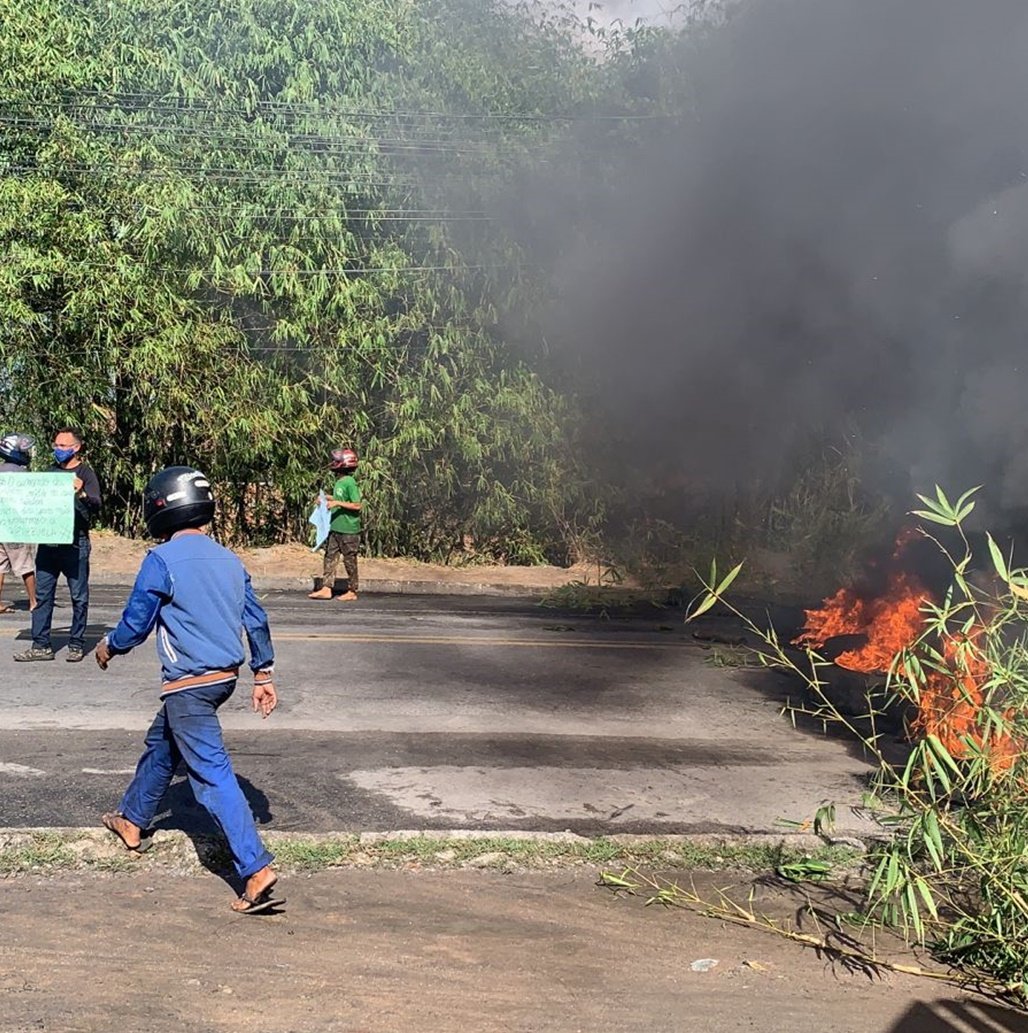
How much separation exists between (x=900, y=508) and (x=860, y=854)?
6322 mm

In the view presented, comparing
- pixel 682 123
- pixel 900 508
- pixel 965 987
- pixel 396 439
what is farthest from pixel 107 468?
pixel 965 987

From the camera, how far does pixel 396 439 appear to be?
18172 millimetres

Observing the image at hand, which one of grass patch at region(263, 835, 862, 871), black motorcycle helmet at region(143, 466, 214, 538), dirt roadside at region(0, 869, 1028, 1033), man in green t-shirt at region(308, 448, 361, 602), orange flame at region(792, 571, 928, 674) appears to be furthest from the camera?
man in green t-shirt at region(308, 448, 361, 602)

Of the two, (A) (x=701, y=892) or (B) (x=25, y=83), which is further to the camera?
(B) (x=25, y=83)

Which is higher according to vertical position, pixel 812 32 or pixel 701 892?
pixel 812 32

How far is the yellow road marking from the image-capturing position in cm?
1089

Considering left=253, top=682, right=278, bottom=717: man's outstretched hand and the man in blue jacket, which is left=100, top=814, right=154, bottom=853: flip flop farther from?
left=253, top=682, right=278, bottom=717: man's outstretched hand

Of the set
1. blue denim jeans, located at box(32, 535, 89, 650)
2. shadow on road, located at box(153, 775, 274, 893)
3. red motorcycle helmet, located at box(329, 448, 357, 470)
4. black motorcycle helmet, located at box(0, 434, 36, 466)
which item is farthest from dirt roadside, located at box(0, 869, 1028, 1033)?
red motorcycle helmet, located at box(329, 448, 357, 470)

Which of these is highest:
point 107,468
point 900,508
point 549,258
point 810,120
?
point 810,120

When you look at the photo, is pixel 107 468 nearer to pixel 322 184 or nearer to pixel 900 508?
pixel 322 184

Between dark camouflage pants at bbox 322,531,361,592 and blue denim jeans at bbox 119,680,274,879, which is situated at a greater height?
blue denim jeans at bbox 119,680,274,879

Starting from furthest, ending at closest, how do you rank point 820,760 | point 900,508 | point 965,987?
point 900,508
point 820,760
point 965,987

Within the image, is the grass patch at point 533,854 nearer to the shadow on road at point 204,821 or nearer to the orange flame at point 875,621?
the shadow on road at point 204,821

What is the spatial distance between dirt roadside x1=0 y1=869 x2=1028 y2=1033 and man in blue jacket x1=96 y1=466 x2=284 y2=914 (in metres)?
0.32
